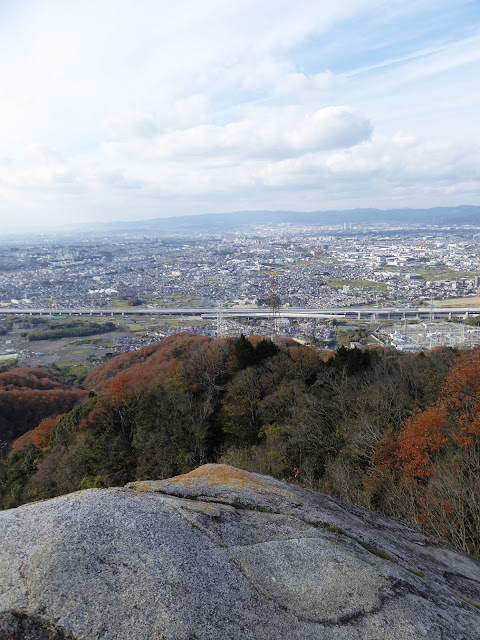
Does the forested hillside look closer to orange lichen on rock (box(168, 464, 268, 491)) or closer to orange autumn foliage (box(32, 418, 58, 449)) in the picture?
orange autumn foliage (box(32, 418, 58, 449))

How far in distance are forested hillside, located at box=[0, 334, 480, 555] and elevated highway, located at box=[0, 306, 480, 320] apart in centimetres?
3020

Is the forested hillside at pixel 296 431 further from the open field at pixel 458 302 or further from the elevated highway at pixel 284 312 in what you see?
the open field at pixel 458 302

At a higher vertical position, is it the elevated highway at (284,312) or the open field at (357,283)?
→ the open field at (357,283)

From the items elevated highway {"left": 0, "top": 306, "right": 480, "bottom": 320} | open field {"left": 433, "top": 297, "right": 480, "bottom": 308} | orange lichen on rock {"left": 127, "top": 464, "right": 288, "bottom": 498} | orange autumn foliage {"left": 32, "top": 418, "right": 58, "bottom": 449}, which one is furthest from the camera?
open field {"left": 433, "top": 297, "right": 480, "bottom": 308}

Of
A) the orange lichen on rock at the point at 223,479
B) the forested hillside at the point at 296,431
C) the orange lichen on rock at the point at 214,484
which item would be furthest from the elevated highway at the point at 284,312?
the orange lichen on rock at the point at 214,484

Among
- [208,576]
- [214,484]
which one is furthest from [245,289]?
[208,576]

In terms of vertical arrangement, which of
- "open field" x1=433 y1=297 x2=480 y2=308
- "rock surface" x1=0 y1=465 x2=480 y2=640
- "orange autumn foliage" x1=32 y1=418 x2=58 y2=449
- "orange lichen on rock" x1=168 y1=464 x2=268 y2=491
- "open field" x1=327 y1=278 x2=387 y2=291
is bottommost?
"orange autumn foliage" x1=32 y1=418 x2=58 y2=449

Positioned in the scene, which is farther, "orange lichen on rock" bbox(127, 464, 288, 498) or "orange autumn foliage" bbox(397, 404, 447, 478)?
"orange autumn foliage" bbox(397, 404, 447, 478)

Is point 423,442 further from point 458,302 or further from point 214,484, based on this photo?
point 458,302

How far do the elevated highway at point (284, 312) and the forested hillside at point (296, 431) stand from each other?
99.1 feet

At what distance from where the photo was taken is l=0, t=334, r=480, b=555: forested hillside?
956 centimetres

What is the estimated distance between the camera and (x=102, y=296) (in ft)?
230

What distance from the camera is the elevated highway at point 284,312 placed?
46875mm


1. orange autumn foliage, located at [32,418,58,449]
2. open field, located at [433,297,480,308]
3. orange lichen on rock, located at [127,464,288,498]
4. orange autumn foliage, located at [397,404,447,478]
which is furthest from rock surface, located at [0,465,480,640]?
open field, located at [433,297,480,308]
